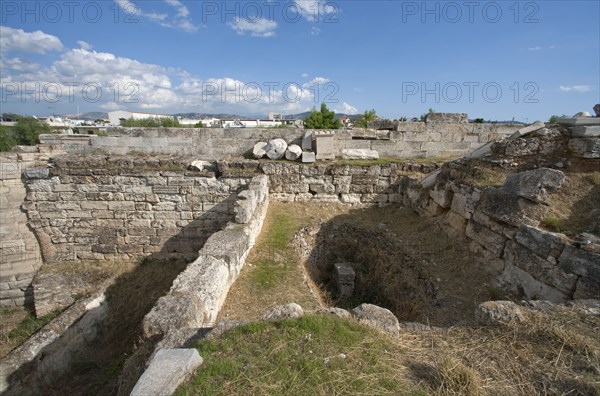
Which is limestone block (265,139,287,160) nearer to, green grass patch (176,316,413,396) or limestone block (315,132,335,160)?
limestone block (315,132,335,160)

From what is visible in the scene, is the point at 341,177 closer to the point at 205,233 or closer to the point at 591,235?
the point at 205,233

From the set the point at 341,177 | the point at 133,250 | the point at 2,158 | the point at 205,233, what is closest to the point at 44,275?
the point at 133,250

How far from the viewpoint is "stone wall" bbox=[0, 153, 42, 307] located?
20.5ft

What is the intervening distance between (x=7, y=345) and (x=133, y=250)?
2725mm

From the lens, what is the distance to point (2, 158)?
20.2ft

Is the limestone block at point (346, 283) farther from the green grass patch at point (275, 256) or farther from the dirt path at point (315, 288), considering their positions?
the green grass patch at point (275, 256)

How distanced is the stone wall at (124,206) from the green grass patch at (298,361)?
462cm

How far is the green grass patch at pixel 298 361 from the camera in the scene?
1.85 meters

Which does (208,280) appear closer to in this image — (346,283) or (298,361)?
(298,361)

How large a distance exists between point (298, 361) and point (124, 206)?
6.22 metres

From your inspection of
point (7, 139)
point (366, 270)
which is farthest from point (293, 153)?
point (7, 139)

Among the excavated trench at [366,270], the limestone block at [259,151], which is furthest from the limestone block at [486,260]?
the limestone block at [259,151]

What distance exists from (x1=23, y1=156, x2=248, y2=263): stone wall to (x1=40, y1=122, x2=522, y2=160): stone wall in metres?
1.12

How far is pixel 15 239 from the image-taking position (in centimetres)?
650
